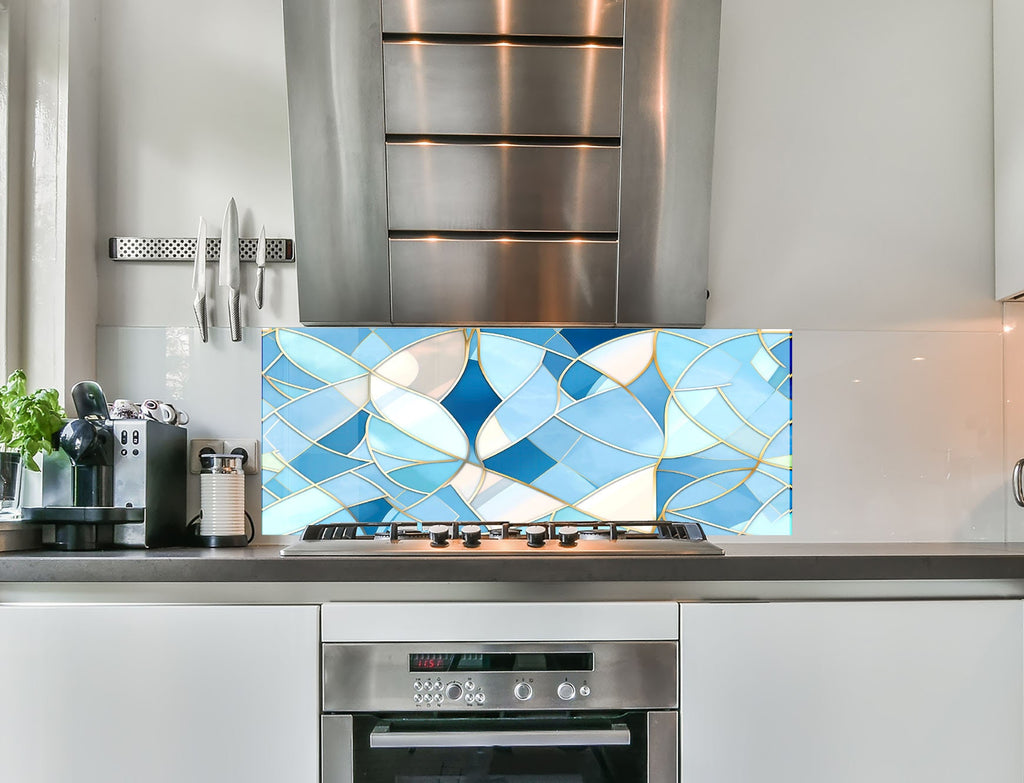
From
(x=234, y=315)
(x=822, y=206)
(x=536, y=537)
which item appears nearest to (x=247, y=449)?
(x=234, y=315)

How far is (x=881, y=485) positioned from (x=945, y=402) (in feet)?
0.89

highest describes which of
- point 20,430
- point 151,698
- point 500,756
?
point 20,430

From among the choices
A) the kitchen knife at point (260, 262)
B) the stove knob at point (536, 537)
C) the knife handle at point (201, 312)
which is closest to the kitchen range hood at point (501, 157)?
the kitchen knife at point (260, 262)

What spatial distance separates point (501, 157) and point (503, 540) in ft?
2.80

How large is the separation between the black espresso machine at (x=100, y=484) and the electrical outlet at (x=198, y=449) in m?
0.20

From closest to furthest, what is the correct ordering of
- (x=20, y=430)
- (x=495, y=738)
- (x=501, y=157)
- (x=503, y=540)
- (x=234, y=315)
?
1. (x=495, y=738)
2. (x=20, y=430)
3. (x=503, y=540)
4. (x=501, y=157)
5. (x=234, y=315)

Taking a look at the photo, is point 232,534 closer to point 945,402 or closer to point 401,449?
point 401,449

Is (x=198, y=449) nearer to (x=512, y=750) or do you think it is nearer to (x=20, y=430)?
(x=20, y=430)

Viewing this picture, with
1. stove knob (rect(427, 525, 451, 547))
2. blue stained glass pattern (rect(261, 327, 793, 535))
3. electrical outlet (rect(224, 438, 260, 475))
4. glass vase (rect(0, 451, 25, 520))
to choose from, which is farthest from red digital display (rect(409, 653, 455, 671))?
glass vase (rect(0, 451, 25, 520))

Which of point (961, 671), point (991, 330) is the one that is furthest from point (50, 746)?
point (991, 330)

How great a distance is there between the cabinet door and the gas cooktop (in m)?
0.18

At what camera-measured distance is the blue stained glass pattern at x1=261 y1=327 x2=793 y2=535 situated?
Result: 80.7 inches

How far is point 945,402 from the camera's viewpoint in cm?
208

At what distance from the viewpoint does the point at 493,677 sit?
1.46 meters
